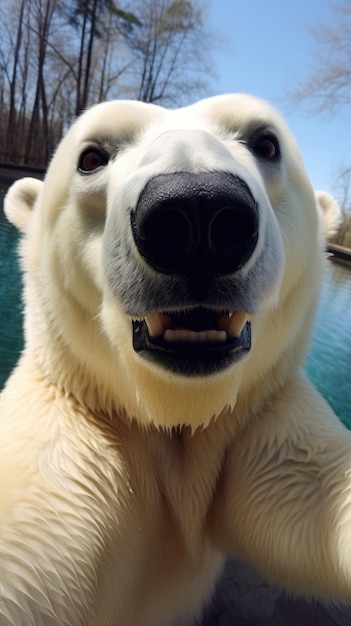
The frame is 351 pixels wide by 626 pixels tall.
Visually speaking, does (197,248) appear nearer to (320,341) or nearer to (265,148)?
(265,148)

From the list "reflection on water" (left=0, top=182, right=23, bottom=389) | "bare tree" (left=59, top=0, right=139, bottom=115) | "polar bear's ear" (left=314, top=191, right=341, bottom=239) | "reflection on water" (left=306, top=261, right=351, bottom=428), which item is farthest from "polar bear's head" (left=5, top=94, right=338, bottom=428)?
"bare tree" (left=59, top=0, right=139, bottom=115)

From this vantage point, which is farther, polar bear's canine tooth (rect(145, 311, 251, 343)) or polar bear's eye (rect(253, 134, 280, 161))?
polar bear's eye (rect(253, 134, 280, 161))

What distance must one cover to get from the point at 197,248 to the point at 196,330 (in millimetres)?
147

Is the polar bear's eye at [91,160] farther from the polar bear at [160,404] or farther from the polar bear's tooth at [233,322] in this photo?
the polar bear's tooth at [233,322]

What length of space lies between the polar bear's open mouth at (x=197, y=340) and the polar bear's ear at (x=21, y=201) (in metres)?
0.88

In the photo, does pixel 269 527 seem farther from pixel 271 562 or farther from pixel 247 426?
pixel 247 426

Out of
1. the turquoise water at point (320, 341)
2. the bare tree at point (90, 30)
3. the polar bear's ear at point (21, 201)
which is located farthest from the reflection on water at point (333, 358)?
the bare tree at point (90, 30)

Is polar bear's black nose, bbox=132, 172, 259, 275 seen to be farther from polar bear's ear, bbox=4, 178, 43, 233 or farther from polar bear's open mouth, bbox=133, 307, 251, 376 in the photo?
Answer: polar bear's ear, bbox=4, 178, 43, 233

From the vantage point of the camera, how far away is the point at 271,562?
945 mm

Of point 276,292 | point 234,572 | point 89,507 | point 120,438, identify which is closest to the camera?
point 276,292

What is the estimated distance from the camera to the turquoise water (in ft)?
10.9

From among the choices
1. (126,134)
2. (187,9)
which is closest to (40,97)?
(187,9)

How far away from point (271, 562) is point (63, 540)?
1.44 ft

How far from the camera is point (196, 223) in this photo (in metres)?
0.56
